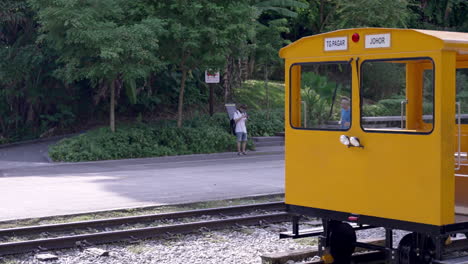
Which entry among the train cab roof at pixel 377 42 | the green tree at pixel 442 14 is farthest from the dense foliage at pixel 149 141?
the green tree at pixel 442 14

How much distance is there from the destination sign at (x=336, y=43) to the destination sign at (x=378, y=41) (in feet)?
0.94

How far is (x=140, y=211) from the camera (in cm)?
1225

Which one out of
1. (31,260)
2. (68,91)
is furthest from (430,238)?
(68,91)

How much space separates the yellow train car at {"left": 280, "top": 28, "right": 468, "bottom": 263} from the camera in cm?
669

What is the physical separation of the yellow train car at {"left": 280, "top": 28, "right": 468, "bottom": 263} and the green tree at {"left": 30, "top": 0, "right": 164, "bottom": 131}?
12.2m

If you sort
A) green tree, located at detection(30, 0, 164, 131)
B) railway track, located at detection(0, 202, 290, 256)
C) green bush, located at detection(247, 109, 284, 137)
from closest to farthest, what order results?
railway track, located at detection(0, 202, 290, 256)
green tree, located at detection(30, 0, 164, 131)
green bush, located at detection(247, 109, 284, 137)

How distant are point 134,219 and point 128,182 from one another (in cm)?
495

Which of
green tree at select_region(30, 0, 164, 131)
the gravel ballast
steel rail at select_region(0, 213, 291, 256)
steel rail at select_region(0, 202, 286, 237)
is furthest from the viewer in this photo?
green tree at select_region(30, 0, 164, 131)

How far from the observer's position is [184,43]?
2117cm

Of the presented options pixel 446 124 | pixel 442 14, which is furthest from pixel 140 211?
pixel 442 14

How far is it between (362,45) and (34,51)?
1970 cm

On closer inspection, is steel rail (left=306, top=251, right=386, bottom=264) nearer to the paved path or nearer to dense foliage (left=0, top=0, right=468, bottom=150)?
the paved path

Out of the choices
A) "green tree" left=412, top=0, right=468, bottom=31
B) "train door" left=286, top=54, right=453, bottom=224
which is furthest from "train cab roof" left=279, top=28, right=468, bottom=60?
"green tree" left=412, top=0, right=468, bottom=31

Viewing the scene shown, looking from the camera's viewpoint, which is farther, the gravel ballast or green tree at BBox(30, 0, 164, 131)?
green tree at BBox(30, 0, 164, 131)
